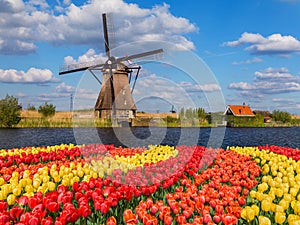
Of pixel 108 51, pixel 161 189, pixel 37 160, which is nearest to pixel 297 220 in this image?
pixel 161 189

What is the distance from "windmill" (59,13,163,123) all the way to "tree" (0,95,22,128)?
25.9ft

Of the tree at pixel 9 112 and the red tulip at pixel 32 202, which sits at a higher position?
the tree at pixel 9 112

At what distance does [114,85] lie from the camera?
28031 millimetres

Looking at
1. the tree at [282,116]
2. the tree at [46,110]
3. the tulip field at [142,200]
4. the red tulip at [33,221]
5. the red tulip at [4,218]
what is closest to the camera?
the red tulip at [33,221]

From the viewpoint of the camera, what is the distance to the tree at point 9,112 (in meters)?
32.5

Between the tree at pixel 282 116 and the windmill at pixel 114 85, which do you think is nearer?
the windmill at pixel 114 85

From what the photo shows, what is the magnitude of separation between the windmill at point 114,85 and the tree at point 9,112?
310 inches

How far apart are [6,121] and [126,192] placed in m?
32.0

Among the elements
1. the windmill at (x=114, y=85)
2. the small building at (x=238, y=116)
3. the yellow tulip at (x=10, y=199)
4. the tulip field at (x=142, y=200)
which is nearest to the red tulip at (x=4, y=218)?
the tulip field at (x=142, y=200)

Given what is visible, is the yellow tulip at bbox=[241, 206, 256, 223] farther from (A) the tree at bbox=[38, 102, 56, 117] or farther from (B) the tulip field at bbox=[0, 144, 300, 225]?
(A) the tree at bbox=[38, 102, 56, 117]

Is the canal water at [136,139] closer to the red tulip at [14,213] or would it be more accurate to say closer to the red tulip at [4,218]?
the red tulip at [14,213]

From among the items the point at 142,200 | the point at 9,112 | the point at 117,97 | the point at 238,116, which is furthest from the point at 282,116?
the point at 142,200

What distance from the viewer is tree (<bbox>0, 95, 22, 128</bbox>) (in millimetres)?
32469

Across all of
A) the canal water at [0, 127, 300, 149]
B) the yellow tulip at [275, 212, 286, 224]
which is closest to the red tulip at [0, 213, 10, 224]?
the yellow tulip at [275, 212, 286, 224]
